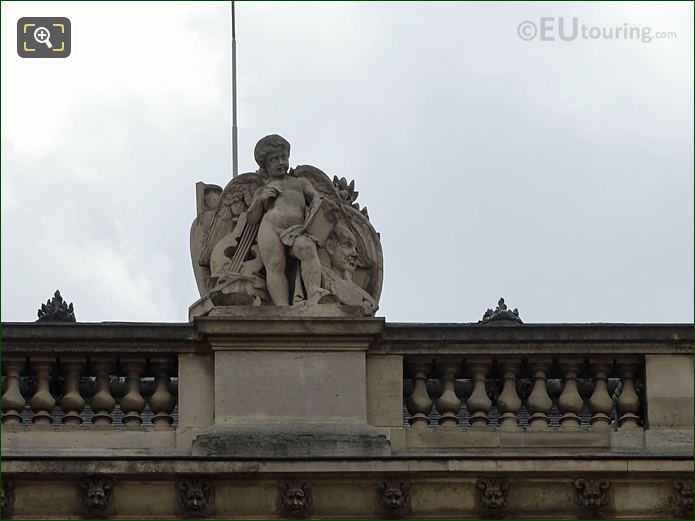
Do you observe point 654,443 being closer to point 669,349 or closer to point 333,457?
point 669,349

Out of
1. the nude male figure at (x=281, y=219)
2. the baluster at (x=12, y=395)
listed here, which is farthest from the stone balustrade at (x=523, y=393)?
the baluster at (x=12, y=395)

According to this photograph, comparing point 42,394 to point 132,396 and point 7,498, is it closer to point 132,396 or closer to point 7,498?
point 132,396

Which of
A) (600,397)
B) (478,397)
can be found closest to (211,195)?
(478,397)

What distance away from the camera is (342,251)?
2350 cm

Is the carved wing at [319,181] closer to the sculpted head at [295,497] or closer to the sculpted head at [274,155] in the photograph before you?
the sculpted head at [274,155]

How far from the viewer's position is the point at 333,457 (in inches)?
851

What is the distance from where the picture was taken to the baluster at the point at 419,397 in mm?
22781

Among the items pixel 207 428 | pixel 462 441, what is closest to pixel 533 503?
pixel 462 441

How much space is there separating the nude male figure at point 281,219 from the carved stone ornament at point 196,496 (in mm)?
2161

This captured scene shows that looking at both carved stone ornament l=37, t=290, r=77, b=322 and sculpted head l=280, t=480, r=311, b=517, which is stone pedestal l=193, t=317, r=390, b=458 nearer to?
sculpted head l=280, t=480, r=311, b=517

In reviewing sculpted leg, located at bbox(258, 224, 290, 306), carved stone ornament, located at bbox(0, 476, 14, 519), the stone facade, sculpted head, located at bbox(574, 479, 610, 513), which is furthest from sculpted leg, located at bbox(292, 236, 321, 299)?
carved stone ornament, located at bbox(0, 476, 14, 519)

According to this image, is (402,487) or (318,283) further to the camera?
(318,283)

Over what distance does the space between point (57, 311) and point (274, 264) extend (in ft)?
15.4

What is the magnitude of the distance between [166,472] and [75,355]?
5.60ft
